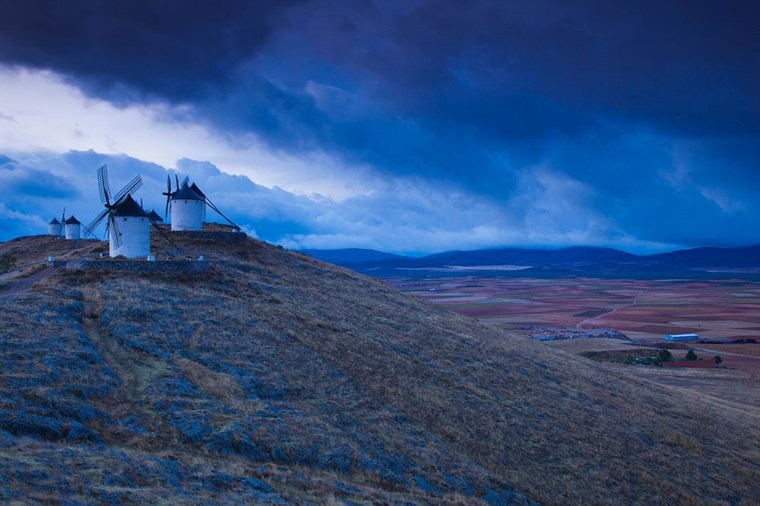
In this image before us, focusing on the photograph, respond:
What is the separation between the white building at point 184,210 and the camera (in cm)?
5169

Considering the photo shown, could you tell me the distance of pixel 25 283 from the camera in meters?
35.8

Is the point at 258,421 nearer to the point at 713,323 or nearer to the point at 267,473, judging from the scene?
the point at 267,473

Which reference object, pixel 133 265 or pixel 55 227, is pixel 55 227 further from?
pixel 133 265

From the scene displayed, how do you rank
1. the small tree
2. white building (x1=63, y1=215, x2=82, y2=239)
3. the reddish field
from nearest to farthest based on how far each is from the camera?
the small tree < white building (x1=63, y1=215, x2=82, y2=239) < the reddish field

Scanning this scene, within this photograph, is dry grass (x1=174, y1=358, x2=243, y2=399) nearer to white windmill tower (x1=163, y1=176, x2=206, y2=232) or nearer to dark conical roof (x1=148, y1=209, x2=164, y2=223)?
white windmill tower (x1=163, y1=176, x2=206, y2=232)

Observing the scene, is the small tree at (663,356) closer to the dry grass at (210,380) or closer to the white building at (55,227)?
the dry grass at (210,380)

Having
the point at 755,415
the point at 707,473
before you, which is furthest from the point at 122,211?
the point at 755,415

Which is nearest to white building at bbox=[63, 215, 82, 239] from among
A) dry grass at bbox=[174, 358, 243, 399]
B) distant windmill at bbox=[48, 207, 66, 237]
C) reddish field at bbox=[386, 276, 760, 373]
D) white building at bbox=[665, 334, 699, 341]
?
distant windmill at bbox=[48, 207, 66, 237]

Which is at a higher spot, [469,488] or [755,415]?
[469,488]

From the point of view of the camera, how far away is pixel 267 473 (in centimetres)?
1686

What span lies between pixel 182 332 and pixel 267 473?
40.8 feet

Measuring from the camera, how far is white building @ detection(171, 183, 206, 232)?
170 ft

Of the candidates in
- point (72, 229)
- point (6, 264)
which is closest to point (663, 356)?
point (6, 264)

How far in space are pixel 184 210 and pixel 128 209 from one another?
11.6 meters
